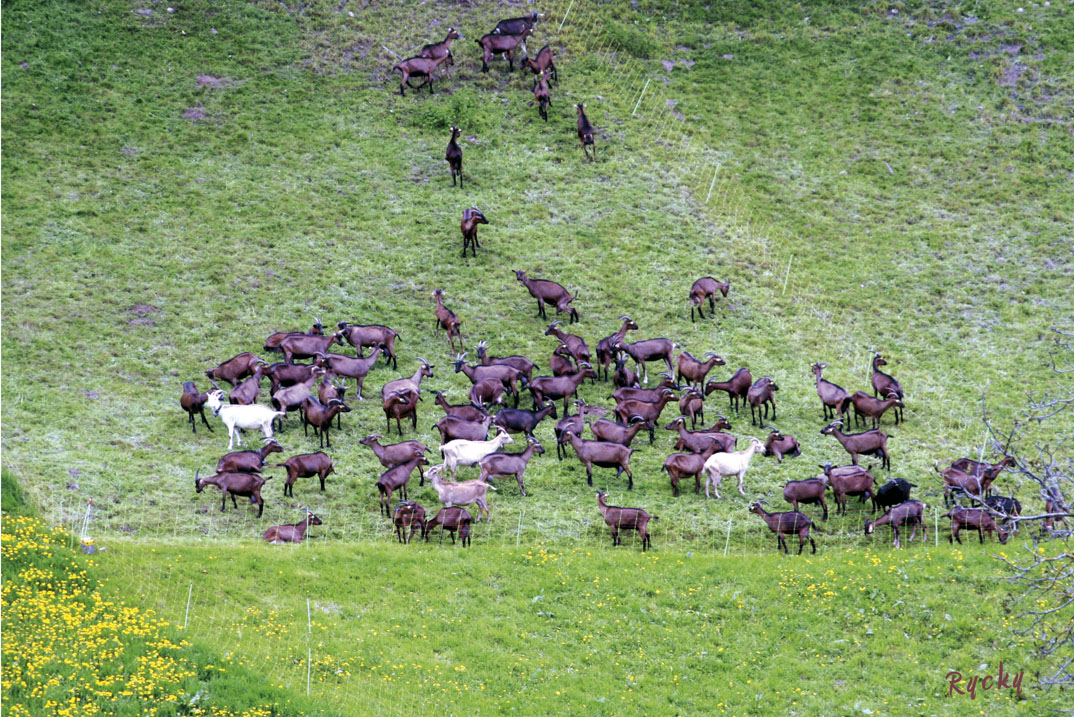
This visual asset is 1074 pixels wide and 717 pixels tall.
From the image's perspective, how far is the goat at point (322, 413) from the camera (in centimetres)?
2789

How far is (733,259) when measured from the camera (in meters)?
38.4

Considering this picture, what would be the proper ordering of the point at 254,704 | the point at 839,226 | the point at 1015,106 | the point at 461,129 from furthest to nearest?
the point at 1015,106
the point at 461,129
the point at 839,226
the point at 254,704

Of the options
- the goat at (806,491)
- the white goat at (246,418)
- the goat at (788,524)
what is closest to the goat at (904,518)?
the goat at (806,491)

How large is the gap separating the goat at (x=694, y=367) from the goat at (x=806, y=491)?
605 centimetres

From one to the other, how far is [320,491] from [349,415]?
12.4 ft

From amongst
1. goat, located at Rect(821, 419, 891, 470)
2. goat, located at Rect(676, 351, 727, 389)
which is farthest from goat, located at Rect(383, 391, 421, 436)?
goat, located at Rect(821, 419, 891, 470)

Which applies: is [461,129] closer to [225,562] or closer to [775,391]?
[775,391]

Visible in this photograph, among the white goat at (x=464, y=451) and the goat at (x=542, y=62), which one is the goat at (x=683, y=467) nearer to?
the white goat at (x=464, y=451)

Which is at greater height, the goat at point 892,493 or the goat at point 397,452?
the goat at point 892,493

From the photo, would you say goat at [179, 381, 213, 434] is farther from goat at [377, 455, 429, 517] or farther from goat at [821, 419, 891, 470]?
goat at [821, 419, 891, 470]

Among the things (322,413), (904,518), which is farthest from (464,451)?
(904,518)

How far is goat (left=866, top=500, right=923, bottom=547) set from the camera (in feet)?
80.1

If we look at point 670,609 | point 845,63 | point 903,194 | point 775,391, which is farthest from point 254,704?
point 845,63

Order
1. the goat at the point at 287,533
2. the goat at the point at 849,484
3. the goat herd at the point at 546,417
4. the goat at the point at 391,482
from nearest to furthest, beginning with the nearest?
the goat at the point at 287,533 → the goat herd at the point at 546,417 → the goat at the point at 391,482 → the goat at the point at 849,484
